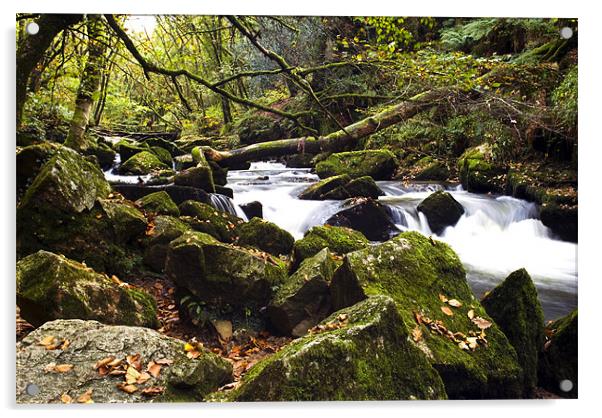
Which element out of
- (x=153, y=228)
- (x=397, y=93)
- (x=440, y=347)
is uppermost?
(x=397, y=93)

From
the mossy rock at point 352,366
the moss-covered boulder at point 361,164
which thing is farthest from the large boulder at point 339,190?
the mossy rock at point 352,366

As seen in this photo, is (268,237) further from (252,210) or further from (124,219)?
(124,219)

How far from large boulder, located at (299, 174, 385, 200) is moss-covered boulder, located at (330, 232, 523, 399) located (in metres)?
0.39

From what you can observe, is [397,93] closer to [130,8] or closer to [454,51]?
[454,51]

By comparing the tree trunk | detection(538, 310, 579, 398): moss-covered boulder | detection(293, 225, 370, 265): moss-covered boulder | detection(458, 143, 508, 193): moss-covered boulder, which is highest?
the tree trunk

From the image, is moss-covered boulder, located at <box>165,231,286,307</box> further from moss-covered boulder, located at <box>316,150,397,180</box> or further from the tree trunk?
the tree trunk

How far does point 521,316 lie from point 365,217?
1188mm

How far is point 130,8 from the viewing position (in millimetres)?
2965

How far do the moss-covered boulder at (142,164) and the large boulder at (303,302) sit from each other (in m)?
1.20

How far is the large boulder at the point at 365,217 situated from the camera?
314 centimetres

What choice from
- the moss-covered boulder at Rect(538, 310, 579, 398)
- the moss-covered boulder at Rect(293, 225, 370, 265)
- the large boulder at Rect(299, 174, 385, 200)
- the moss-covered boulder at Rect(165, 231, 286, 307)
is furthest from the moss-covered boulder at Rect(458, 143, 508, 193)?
the moss-covered boulder at Rect(165, 231, 286, 307)

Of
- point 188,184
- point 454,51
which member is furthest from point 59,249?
point 454,51

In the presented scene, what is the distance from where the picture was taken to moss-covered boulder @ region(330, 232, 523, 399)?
270cm

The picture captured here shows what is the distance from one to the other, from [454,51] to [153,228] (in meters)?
2.41
